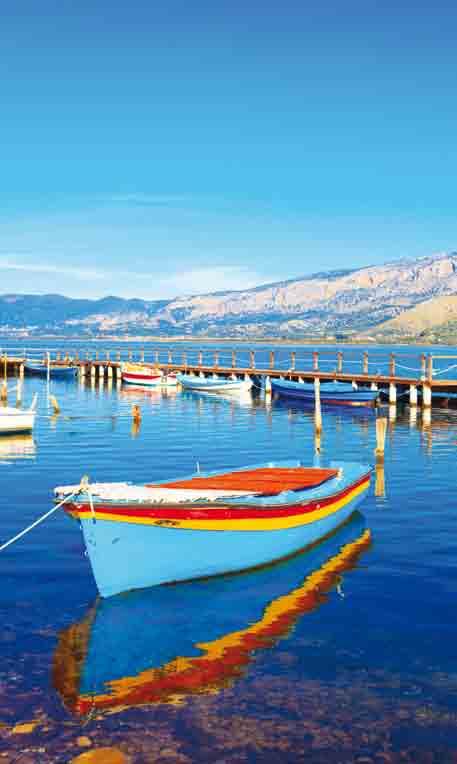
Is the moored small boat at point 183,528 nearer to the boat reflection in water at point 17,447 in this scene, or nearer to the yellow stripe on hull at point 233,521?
the yellow stripe on hull at point 233,521

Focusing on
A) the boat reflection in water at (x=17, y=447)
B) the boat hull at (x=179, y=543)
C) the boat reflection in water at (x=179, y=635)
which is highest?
the boat hull at (x=179, y=543)

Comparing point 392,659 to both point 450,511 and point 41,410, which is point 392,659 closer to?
point 450,511

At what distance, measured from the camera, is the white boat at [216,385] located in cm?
7438

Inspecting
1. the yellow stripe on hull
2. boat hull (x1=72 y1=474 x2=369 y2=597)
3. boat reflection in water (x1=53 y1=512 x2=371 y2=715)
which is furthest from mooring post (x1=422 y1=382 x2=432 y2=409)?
boat hull (x1=72 y1=474 x2=369 y2=597)

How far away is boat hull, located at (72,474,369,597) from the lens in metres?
15.3

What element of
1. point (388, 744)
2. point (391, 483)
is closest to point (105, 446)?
point (391, 483)

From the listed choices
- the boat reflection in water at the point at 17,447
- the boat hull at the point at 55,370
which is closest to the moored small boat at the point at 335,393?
the boat reflection in water at the point at 17,447

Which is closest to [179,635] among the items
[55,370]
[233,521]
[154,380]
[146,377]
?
[233,521]

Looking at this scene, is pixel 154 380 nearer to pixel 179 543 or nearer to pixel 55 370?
pixel 55 370

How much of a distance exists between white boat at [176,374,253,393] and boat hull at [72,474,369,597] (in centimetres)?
5531

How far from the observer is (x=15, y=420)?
42094mm

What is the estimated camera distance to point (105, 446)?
39156mm

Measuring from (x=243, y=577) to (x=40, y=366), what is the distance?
90437 millimetres

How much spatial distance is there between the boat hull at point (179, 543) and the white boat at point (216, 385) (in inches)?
2178
